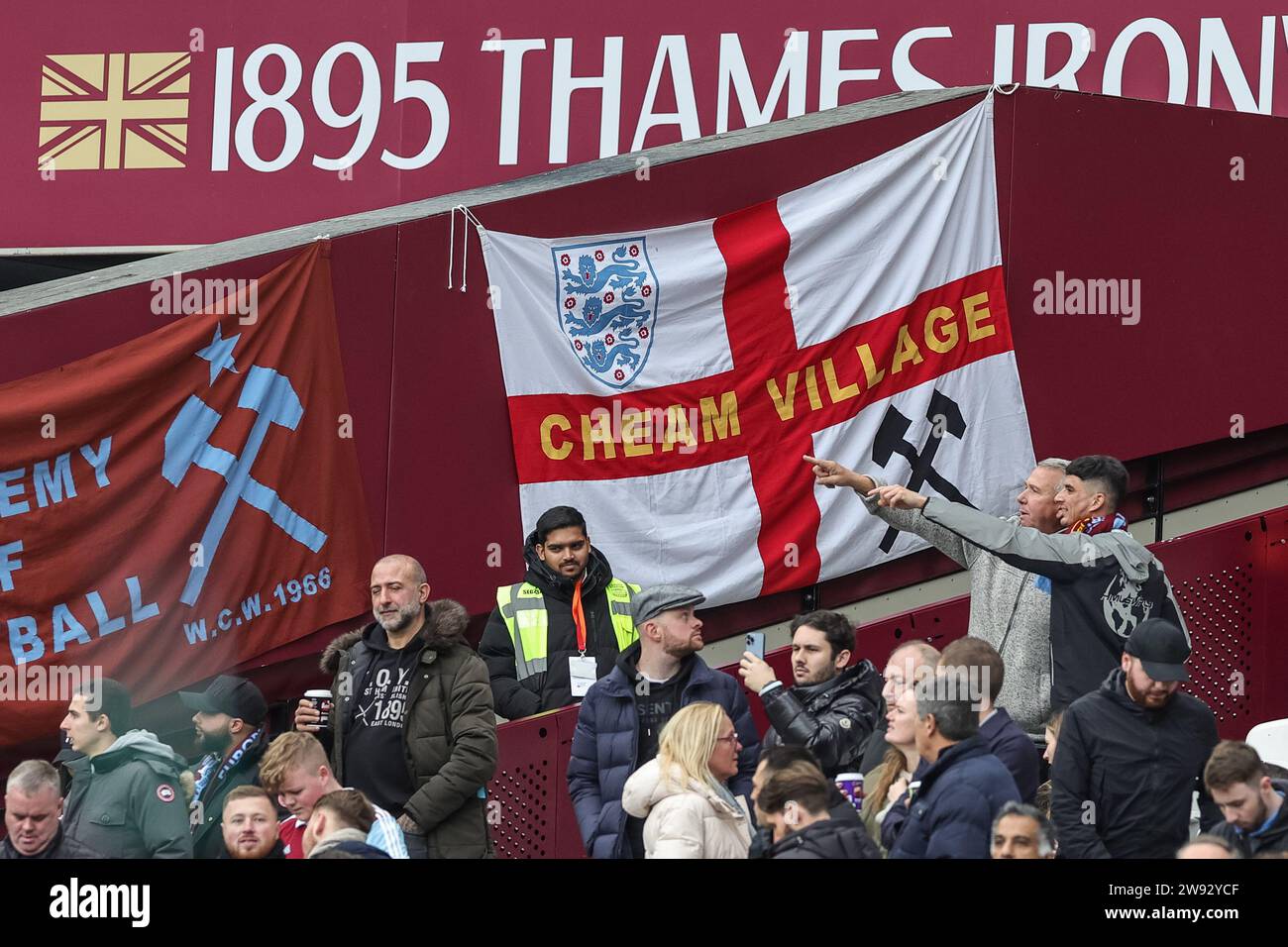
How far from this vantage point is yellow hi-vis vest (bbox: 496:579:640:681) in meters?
8.50

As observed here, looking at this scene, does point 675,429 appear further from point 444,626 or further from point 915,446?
point 444,626

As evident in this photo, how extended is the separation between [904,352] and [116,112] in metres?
5.92

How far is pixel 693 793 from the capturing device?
648 cm

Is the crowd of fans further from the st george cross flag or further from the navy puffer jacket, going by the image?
the st george cross flag

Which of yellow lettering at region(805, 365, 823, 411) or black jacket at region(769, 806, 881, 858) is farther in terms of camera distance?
yellow lettering at region(805, 365, 823, 411)

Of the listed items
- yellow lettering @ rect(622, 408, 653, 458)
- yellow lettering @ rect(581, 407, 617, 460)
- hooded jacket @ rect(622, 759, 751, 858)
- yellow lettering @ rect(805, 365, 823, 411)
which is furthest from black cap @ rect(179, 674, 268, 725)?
yellow lettering @ rect(805, 365, 823, 411)

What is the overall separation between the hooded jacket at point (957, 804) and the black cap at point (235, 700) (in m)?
3.11

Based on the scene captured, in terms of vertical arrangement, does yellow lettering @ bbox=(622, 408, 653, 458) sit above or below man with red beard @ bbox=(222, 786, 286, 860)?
above

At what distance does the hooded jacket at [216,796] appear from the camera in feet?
25.6

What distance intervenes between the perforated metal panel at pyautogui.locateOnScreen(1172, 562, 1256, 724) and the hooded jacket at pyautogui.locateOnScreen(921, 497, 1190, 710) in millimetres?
2332

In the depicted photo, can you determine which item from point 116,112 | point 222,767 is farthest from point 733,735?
point 116,112

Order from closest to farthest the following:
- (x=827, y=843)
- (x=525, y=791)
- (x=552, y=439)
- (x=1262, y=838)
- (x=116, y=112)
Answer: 1. (x=827, y=843)
2. (x=1262, y=838)
3. (x=525, y=791)
4. (x=552, y=439)
5. (x=116, y=112)
